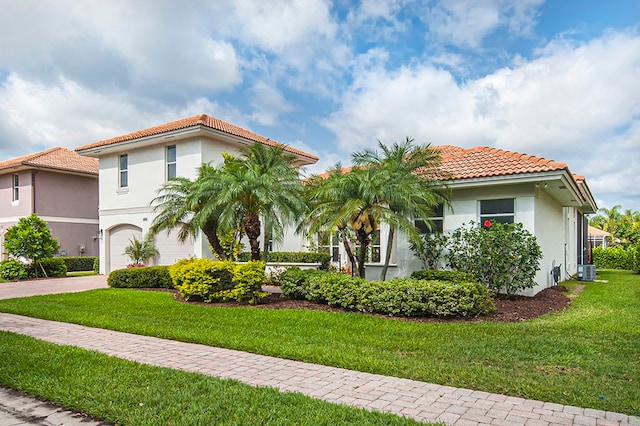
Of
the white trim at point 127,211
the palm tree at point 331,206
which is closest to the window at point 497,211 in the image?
the palm tree at point 331,206

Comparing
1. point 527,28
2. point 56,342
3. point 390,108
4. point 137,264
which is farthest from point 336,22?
point 137,264

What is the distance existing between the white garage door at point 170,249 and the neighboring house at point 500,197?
8.38 meters

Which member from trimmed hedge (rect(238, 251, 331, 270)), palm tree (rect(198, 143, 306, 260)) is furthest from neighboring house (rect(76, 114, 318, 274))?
palm tree (rect(198, 143, 306, 260))

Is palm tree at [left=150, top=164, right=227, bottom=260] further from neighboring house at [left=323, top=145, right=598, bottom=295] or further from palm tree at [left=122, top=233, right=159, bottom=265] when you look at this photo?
neighboring house at [left=323, top=145, right=598, bottom=295]

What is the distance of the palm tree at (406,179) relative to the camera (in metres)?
11.4

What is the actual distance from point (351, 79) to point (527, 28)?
211 inches

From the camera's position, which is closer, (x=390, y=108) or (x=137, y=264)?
(x=390, y=108)

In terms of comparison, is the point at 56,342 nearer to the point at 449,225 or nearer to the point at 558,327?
the point at 558,327

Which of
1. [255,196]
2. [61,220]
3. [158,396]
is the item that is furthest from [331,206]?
[61,220]

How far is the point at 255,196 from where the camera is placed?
1298 cm

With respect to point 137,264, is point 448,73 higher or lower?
higher

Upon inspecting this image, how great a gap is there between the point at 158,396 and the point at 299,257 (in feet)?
46.8

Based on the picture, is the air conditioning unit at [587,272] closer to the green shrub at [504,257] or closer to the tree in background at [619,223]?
the green shrub at [504,257]

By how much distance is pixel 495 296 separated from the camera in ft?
40.4
